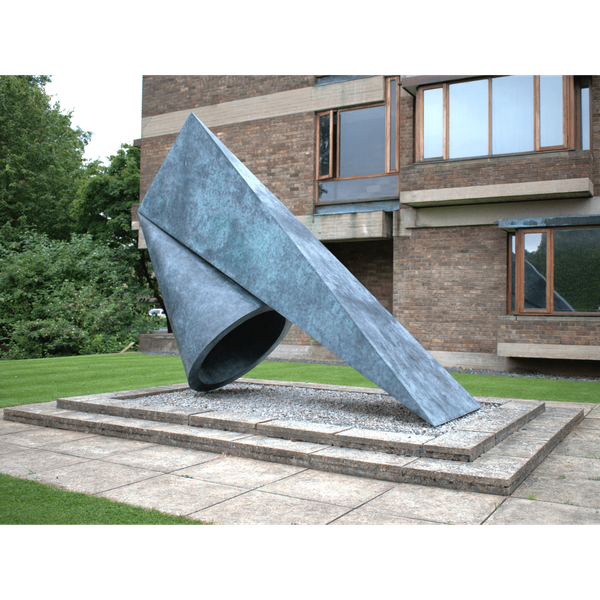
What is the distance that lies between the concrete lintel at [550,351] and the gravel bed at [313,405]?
5.98 metres

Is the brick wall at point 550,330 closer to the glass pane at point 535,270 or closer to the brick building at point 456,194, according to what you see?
the brick building at point 456,194

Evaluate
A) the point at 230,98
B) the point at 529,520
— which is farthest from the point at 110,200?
the point at 529,520

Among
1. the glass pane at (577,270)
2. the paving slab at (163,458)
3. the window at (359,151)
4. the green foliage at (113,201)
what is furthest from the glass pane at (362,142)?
the paving slab at (163,458)

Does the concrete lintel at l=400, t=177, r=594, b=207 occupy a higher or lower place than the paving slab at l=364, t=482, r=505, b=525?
higher

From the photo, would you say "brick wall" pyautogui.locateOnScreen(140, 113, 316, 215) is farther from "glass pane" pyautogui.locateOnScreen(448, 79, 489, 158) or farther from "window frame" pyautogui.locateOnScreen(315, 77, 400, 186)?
"glass pane" pyautogui.locateOnScreen(448, 79, 489, 158)

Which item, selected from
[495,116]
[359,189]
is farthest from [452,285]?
[495,116]

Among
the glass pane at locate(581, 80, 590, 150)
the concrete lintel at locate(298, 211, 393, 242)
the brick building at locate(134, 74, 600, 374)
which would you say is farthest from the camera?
the concrete lintel at locate(298, 211, 393, 242)

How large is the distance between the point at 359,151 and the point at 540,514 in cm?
1384

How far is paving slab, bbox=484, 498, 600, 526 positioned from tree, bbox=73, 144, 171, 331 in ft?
72.4

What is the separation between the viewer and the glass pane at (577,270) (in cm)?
1269

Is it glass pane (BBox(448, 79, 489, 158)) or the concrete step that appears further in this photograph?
glass pane (BBox(448, 79, 489, 158))

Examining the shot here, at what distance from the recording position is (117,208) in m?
25.6

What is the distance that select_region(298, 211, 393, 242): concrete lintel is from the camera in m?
14.9

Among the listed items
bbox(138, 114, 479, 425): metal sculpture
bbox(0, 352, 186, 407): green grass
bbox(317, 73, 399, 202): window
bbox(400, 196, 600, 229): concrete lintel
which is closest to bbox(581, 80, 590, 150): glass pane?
bbox(400, 196, 600, 229): concrete lintel
